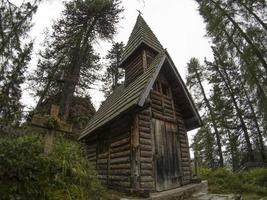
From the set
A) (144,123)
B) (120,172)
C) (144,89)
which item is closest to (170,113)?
(144,123)

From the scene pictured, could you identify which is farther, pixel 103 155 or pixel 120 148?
pixel 103 155

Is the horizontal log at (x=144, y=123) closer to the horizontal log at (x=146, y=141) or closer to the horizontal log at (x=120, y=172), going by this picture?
the horizontal log at (x=146, y=141)

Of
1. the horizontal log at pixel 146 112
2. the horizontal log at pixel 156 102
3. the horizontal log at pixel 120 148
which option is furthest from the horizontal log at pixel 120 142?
the horizontal log at pixel 156 102

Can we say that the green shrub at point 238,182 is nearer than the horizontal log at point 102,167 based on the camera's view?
No

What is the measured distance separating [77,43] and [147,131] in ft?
33.9

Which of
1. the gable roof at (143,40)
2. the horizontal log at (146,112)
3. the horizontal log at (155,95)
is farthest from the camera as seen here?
the gable roof at (143,40)

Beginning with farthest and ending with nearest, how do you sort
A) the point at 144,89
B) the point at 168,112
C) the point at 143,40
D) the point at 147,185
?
the point at 143,40 → the point at 168,112 → the point at 144,89 → the point at 147,185

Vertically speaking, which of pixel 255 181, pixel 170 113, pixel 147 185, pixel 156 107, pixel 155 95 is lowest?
pixel 255 181

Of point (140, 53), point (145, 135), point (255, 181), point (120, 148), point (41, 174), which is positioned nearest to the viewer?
point (41, 174)

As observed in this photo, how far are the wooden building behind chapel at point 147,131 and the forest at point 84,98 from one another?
4.27 feet

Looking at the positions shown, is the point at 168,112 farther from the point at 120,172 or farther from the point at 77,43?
the point at 77,43

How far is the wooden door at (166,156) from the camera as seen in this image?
28.1 feet

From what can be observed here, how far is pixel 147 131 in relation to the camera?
8672mm

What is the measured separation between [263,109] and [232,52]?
4.36m
